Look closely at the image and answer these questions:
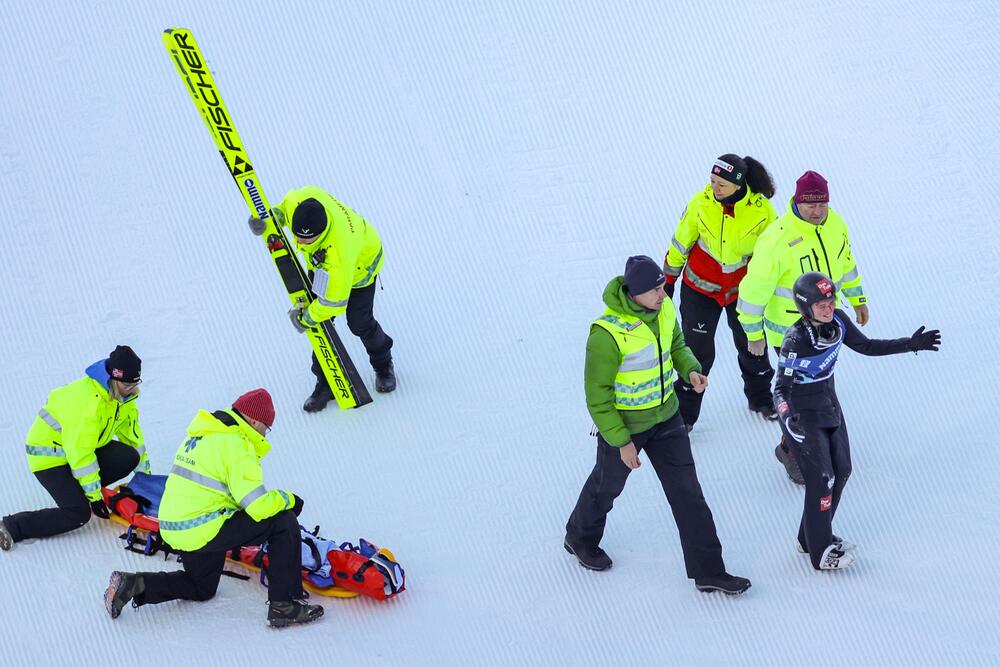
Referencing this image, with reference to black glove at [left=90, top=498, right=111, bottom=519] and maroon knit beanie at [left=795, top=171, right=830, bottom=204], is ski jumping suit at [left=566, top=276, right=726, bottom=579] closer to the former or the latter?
maroon knit beanie at [left=795, top=171, right=830, bottom=204]

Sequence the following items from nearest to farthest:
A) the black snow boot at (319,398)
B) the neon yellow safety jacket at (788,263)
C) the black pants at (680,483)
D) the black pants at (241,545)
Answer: the black pants at (241,545), the black pants at (680,483), the neon yellow safety jacket at (788,263), the black snow boot at (319,398)

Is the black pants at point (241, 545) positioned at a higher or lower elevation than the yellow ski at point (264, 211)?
lower

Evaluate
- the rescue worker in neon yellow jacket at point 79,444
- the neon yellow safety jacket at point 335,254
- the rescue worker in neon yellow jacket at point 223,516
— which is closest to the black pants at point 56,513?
the rescue worker in neon yellow jacket at point 79,444

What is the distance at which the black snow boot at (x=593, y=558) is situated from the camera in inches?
242

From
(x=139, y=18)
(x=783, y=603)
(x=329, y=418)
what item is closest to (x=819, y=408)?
(x=783, y=603)

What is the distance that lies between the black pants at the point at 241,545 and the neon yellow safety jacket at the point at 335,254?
1.86 meters

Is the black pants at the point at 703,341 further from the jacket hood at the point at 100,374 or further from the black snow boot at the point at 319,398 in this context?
the jacket hood at the point at 100,374

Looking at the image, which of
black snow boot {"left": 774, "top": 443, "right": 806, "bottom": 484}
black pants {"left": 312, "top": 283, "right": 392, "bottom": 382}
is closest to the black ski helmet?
black snow boot {"left": 774, "top": 443, "right": 806, "bottom": 484}

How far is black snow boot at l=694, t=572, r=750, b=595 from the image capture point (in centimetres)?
582

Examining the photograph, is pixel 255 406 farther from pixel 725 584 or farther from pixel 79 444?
pixel 725 584

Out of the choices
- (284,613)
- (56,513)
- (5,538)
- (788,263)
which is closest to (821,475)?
(788,263)

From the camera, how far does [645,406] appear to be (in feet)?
18.5

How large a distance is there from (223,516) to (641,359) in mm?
2122

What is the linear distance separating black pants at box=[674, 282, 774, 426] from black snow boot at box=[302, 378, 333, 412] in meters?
2.30
